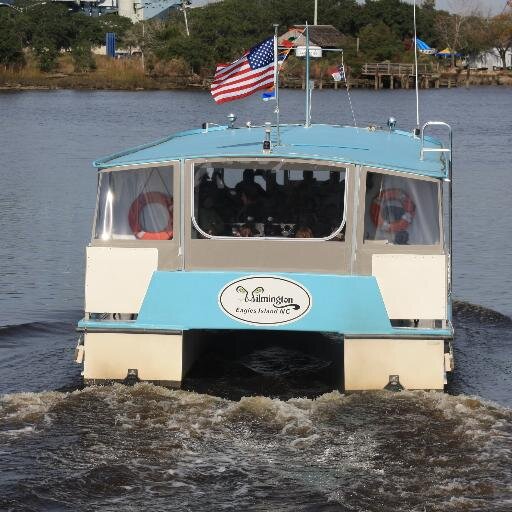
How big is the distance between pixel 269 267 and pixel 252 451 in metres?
2.00

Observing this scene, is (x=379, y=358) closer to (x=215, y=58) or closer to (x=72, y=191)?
(x=72, y=191)

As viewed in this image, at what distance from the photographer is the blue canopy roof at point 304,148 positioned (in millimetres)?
13242

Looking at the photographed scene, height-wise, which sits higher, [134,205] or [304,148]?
[304,148]

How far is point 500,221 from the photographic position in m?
27.7

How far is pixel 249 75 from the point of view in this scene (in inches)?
597

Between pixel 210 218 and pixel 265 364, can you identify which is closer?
pixel 210 218

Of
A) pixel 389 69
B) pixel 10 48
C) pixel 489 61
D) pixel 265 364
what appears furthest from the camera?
pixel 489 61

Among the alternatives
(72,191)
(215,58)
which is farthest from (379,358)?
(215,58)

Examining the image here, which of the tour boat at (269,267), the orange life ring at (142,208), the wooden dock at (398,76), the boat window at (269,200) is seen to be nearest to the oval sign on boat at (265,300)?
the tour boat at (269,267)

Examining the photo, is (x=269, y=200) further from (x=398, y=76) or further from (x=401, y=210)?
(x=398, y=76)

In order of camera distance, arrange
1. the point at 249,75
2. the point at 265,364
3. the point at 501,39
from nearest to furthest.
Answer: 1. the point at 249,75
2. the point at 265,364
3. the point at 501,39

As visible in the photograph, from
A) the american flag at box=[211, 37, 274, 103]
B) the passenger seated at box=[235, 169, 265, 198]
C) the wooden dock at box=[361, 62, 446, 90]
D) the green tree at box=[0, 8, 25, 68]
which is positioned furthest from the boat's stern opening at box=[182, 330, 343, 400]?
the green tree at box=[0, 8, 25, 68]

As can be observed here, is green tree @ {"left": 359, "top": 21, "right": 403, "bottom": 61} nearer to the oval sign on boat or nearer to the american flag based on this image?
the american flag

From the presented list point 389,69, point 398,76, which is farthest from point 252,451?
point 398,76
